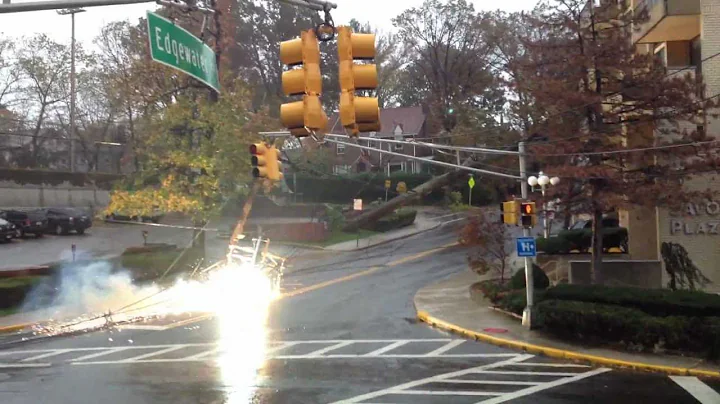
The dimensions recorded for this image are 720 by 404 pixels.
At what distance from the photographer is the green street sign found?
351 inches

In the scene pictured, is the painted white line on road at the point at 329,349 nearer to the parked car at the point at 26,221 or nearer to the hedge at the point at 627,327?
the hedge at the point at 627,327

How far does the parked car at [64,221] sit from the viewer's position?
44.0 m

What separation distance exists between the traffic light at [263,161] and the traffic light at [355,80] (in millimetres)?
5945

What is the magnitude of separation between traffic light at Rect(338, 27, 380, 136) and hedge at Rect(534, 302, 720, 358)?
1042 cm

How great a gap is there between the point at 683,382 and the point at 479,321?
7.51m

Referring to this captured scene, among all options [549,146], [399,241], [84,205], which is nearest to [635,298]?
[549,146]

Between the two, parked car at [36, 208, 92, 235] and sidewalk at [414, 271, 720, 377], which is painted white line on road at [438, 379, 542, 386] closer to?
sidewalk at [414, 271, 720, 377]

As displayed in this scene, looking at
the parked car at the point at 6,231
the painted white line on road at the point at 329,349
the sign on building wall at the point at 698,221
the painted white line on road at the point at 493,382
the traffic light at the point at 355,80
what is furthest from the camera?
the parked car at the point at 6,231

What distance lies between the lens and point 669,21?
2448cm

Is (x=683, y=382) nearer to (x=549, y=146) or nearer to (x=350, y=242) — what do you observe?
(x=549, y=146)

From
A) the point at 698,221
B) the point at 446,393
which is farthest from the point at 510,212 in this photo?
the point at 698,221

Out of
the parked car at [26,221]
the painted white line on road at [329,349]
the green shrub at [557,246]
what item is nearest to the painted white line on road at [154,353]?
the painted white line on road at [329,349]

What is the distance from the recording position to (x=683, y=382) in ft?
44.4

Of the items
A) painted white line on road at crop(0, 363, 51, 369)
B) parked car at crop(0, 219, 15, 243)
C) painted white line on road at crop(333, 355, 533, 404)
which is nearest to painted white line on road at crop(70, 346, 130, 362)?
painted white line on road at crop(0, 363, 51, 369)
